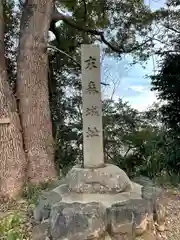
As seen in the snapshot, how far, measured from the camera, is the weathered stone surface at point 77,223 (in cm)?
317

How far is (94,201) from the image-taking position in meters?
3.50

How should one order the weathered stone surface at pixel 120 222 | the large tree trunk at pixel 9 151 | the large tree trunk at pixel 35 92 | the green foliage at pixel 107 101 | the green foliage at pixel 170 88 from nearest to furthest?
the weathered stone surface at pixel 120 222, the large tree trunk at pixel 9 151, the large tree trunk at pixel 35 92, the green foliage at pixel 170 88, the green foliage at pixel 107 101

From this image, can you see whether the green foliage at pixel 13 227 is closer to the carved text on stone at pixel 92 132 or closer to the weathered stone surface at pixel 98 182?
the weathered stone surface at pixel 98 182

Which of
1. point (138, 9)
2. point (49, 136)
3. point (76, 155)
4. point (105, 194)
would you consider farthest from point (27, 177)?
point (138, 9)

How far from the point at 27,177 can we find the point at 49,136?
2.38 ft

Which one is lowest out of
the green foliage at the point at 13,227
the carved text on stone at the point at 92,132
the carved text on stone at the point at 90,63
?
the green foliage at the point at 13,227

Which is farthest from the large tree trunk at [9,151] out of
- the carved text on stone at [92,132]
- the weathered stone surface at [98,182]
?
the carved text on stone at [92,132]

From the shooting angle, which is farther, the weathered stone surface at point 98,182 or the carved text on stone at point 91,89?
the carved text on stone at point 91,89

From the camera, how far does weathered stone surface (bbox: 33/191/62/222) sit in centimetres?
349

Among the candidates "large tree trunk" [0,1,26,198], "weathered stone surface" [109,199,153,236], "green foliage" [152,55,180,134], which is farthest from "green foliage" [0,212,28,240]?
"green foliage" [152,55,180,134]

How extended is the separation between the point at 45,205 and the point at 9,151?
4.92ft

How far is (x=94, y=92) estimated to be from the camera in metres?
3.88

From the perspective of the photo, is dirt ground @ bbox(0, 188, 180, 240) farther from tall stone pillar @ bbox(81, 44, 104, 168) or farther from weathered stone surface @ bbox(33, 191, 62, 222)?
tall stone pillar @ bbox(81, 44, 104, 168)

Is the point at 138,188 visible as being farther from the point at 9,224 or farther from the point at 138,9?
the point at 138,9
